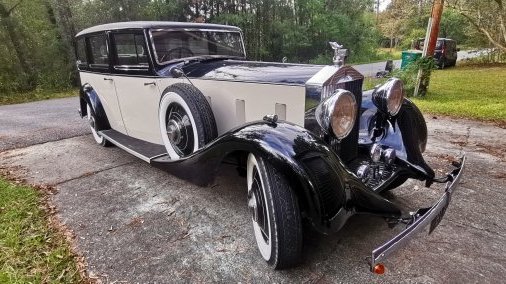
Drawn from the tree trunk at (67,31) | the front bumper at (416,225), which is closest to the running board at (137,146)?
the front bumper at (416,225)

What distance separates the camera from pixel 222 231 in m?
2.61

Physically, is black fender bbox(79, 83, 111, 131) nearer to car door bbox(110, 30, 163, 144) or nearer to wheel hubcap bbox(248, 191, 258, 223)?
car door bbox(110, 30, 163, 144)

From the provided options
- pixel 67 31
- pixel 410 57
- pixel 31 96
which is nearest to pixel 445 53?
pixel 410 57

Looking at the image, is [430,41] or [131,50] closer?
[131,50]

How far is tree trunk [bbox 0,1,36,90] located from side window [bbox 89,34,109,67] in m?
9.73

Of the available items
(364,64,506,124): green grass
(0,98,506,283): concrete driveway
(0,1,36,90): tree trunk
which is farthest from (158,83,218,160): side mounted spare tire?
(0,1,36,90): tree trunk

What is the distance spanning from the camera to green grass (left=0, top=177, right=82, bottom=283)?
7.02ft

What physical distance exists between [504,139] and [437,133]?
2.94ft

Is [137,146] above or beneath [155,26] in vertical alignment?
beneath

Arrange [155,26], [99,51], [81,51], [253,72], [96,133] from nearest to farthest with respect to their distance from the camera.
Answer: [253,72] < [155,26] < [99,51] < [81,51] < [96,133]

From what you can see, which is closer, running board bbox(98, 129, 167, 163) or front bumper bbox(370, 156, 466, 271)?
front bumper bbox(370, 156, 466, 271)

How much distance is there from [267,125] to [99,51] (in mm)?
3250

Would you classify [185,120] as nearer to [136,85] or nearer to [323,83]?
[136,85]

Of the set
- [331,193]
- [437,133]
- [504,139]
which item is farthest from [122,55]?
[504,139]
